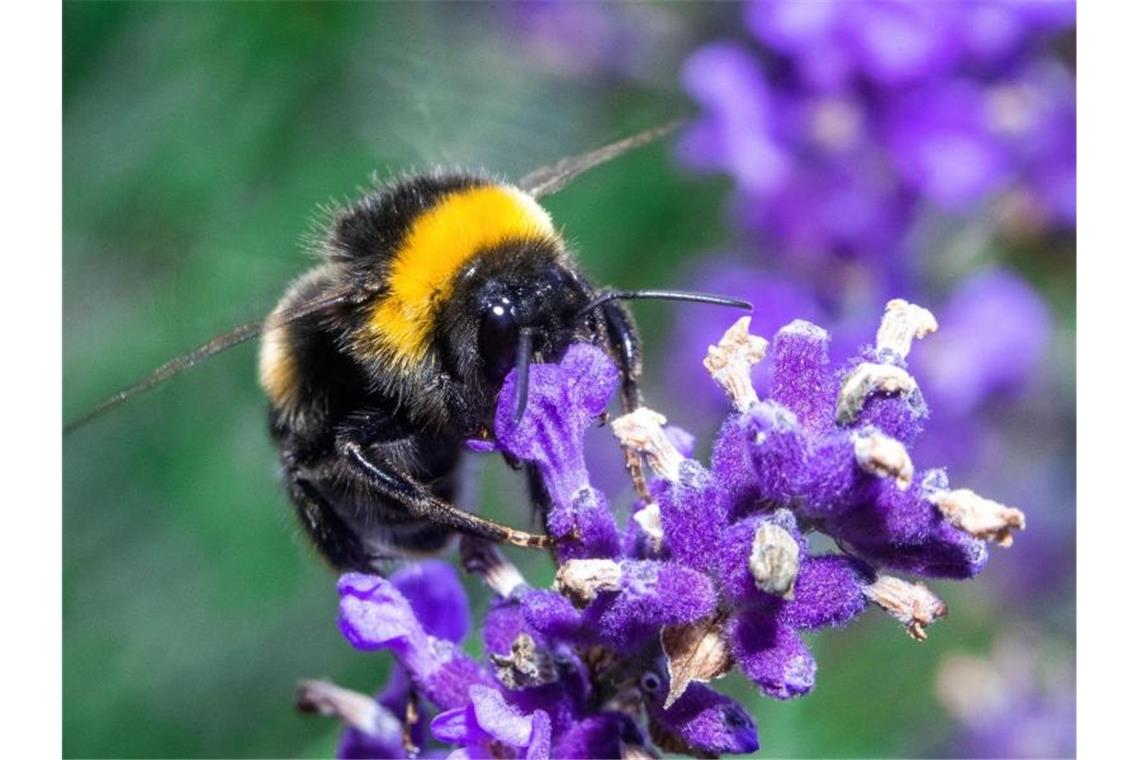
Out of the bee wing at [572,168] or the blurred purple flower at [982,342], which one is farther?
the blurred purple flower at [982,342]

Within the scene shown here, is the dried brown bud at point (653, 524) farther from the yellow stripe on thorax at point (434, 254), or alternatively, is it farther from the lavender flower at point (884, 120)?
the lavender flower at point (884, 120)

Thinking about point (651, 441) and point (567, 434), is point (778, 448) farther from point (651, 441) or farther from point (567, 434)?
point (567, 434)

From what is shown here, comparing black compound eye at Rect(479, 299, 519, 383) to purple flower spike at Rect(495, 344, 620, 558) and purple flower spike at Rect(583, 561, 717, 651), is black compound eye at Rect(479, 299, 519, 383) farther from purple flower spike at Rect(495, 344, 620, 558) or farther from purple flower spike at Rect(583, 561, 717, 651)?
Result: purple flower spike at Rect(583, 561, 717, 651)

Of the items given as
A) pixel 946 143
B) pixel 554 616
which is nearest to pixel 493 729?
pixel 554 616

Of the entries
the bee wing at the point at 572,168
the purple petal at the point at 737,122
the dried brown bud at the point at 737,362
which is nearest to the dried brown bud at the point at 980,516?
the dried brown bud at the point at 737,362

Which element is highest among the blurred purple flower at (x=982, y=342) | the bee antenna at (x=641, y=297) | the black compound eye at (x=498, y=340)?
the blurred purple flower at (x=982, y=342)

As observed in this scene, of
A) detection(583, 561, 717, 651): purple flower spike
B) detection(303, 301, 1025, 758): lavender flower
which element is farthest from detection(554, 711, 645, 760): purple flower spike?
detection(583, 561, 717, 651): purple flower spike
